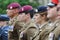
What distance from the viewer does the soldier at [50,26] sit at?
22.5ft

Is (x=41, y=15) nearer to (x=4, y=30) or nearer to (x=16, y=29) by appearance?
(x=16, y=29)

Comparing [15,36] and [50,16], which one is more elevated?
Answer: [50,16]

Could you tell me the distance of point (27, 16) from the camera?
8.91 meters

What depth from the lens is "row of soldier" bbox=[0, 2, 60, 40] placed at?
22.7 ft

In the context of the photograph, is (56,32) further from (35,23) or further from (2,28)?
(2,28)

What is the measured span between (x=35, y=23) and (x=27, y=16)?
60 cm

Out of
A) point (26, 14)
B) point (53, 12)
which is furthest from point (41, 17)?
point (53, 12)

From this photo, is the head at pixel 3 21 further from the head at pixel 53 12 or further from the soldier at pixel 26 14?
the head at pixel 53 12

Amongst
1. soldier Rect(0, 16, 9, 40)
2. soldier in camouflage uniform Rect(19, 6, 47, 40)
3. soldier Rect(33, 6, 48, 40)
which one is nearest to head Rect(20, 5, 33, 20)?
soldier in camouflage uniform Rect(19, 6, 47, 40)

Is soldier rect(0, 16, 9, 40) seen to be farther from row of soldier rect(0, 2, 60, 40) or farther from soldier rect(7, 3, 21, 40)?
soldier rect(7, 3, 21, 40)

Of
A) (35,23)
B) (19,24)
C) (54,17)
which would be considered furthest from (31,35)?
A: (54,17)

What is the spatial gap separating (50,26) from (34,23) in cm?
120

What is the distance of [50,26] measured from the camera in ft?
23.9

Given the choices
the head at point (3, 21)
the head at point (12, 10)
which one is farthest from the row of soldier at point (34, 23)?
the head at point (3, 21)
